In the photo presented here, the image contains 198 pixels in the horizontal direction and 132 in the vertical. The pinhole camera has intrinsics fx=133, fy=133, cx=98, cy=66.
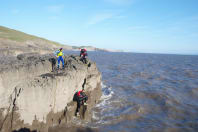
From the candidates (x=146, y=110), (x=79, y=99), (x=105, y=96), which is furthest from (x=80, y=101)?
(x=146, y=110)

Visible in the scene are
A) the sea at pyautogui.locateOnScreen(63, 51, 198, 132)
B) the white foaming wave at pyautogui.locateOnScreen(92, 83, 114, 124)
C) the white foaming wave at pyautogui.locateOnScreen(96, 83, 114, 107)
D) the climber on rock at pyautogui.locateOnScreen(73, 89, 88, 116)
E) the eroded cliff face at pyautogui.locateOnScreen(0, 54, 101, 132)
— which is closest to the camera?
the eroded cliff face at pyautogui.locateOnScreen(0, 54, 101, 132)

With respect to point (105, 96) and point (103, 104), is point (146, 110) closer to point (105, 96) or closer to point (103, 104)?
point (103, 104)

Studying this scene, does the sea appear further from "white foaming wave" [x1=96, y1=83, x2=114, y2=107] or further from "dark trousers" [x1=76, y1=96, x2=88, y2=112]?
"dark trousers" [x1=76, y1=96, x2=88, y2=112]

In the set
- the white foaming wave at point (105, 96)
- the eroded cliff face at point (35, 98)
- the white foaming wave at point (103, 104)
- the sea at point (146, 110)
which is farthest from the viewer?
the white foaming wave at point (105, 96)

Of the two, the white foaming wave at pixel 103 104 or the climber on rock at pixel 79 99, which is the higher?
the climber on rock at pixel 79 99

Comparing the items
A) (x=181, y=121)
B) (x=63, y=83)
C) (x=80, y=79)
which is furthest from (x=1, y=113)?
(x=181, y=121)

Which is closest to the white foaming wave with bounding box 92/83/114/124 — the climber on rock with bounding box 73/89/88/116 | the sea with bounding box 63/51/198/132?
the sea with bounding box 63/51/198/132

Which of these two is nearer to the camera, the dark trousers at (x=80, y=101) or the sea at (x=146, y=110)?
the sea at (x=146, y=110)

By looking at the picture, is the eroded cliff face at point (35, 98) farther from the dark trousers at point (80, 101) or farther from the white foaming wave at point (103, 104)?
the white foaming wave at point (103, 104)

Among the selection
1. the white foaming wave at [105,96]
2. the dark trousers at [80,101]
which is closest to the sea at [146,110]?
the white foaming wave at [105,96]

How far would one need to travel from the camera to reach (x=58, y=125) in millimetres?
10453

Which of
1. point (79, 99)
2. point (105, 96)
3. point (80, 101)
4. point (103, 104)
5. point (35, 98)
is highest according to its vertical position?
point (35, 98)

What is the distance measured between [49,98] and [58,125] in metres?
2.49

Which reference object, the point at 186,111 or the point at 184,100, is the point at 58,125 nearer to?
the point at 186,111
